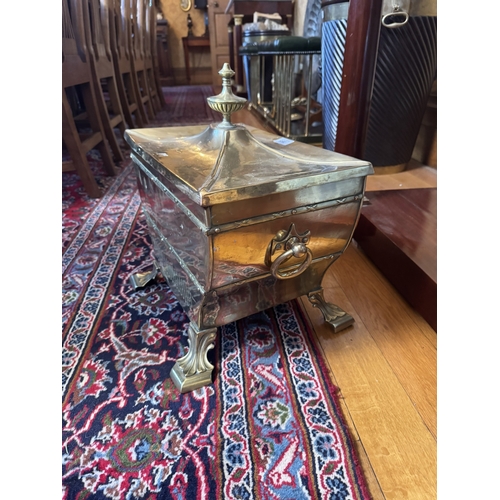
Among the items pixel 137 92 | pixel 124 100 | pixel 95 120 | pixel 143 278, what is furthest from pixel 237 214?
pixel 137 92

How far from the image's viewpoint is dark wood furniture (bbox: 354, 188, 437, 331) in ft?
2.78

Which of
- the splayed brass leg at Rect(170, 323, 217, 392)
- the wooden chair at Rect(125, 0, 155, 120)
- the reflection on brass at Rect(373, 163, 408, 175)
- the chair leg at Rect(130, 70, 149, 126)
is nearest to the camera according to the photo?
the splayed brass leg at Rect(170, 323, 217, 392)

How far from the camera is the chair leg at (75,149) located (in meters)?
1.43

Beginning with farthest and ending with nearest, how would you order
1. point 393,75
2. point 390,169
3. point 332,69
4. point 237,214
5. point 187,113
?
point 187,113
point 390,169
point 332,69
point 393,75
point 237,214

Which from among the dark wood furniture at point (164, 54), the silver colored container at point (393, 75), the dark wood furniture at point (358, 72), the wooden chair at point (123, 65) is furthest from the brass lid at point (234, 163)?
the dark wood furniture at point (164, 54)

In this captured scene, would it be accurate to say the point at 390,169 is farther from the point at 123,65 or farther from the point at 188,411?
the point at 123,65

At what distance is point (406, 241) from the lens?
38.4 inches


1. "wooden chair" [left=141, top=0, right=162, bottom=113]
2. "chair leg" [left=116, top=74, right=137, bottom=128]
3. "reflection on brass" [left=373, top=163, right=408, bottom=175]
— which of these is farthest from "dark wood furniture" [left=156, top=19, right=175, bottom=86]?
"reflection on brass" [left=373, top=163, right=408, bottom=175]

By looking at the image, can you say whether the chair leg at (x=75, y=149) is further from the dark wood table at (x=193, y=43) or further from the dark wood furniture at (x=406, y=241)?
the dark wood table at (x=193, y=43)

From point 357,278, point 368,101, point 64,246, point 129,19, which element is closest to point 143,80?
point 129,19

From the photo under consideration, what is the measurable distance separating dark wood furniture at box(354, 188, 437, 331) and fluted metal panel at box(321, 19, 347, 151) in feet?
1.29

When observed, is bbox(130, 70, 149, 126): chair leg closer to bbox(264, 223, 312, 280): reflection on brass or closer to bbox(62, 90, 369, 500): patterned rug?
bbox(62, 90, 369, 500): patterned rug

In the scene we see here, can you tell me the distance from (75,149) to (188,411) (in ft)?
4.12

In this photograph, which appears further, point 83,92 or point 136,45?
point 136,45
